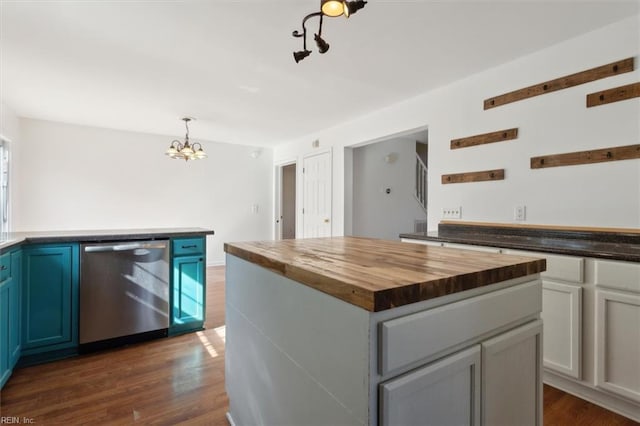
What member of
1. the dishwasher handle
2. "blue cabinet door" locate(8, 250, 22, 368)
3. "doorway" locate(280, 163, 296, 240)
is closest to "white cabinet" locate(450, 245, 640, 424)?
the dishwasher handle

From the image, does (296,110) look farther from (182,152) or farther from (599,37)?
(599,37)

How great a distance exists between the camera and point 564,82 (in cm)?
229

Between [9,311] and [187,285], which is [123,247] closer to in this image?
[187,285]

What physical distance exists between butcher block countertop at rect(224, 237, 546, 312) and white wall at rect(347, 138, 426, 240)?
343 cm

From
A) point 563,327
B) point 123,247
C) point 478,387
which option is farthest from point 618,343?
point 123,247

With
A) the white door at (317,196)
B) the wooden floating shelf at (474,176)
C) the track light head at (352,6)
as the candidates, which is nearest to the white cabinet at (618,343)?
the wooden floating shelf at (474,176)

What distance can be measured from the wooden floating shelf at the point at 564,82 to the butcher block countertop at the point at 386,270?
1847mm

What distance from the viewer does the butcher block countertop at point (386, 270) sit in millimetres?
740

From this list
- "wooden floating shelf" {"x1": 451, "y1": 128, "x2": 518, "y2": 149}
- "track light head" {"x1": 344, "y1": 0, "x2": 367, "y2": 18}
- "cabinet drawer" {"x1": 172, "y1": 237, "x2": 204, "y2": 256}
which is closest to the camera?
"track light head" {"x1": 344, "y1": 0, "x2": 367, "y2": 18}

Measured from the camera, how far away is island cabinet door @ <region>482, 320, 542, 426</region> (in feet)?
3.06

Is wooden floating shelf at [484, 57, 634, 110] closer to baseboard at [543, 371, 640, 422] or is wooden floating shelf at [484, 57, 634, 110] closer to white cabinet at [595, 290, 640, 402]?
white cabinet at [595, 290, 640, 402]

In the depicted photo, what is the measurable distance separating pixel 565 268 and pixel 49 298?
3426mm

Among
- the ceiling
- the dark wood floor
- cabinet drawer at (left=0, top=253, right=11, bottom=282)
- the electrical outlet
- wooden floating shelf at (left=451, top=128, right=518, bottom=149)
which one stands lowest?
the dark wood floor

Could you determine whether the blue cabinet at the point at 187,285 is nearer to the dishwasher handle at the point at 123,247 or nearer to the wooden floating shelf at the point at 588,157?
the dishwasher handle at the point at 123,247
